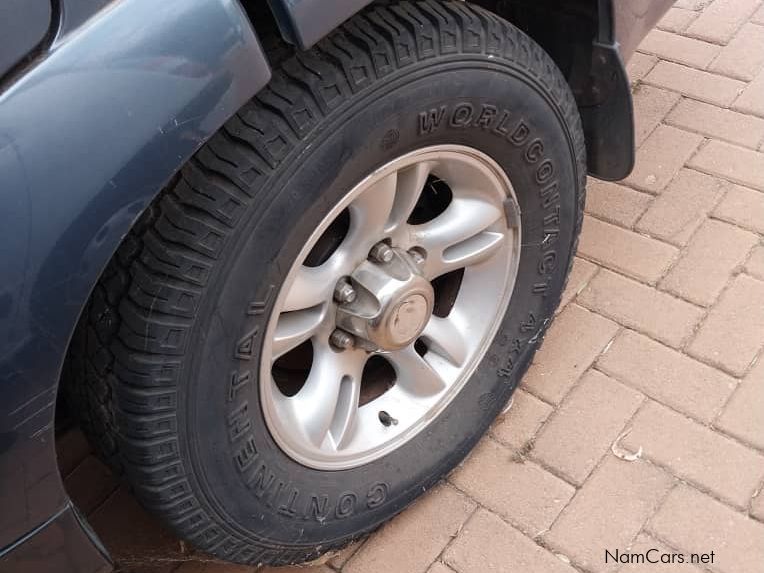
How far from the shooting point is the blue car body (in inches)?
44.2

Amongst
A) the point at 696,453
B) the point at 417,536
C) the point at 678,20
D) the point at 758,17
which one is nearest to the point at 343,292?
the point at 417,536

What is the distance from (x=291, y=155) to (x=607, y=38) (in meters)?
0.99

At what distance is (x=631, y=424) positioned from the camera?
2.25 meters

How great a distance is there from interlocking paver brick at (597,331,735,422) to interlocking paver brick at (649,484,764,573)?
0.81 ft

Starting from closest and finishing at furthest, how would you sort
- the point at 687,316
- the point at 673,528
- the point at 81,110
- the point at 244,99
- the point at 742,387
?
the point at 81,110, the point at 244,99, the point at 673,528, the point at 742,387, the point at 687,316

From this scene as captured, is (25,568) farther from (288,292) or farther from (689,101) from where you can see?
(689,101)

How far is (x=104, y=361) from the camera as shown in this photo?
1463 mm

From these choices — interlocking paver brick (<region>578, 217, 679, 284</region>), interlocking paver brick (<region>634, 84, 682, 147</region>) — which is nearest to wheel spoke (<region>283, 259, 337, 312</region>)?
interlocking paver brick (<region>578, 217, 679, 284</region>)

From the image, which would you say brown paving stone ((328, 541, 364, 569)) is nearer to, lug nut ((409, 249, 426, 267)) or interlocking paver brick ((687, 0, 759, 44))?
lug nut ((409, 249, 426, 267))

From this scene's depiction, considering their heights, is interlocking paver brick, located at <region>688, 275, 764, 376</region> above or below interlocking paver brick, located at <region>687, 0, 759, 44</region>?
above

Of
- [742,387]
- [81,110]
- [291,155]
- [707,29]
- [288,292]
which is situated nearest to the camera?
[81,110]

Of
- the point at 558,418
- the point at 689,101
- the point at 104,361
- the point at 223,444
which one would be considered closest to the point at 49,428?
the point at 104,361

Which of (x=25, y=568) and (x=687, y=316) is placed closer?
(x=25, y=568)

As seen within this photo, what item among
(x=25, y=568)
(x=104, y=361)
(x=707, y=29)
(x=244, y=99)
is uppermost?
(x=244, y=99)
